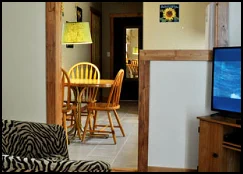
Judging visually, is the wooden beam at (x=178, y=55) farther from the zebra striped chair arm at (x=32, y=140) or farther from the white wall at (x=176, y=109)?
the zebra striped chair arm at (x=32, y=140)

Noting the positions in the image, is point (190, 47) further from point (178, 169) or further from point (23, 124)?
point (23, 124)

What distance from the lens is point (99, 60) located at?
819 cm

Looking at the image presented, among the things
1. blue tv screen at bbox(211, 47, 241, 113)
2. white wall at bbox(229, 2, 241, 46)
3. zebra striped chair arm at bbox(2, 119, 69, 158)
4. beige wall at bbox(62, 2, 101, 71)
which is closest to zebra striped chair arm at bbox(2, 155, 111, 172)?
zebra striped chair arm at bbox(2, 119, 69, 158)

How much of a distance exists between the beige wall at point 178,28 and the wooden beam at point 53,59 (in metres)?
2.60

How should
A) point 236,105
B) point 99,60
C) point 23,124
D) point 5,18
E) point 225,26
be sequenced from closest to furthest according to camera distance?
point 23,124, point 236,105, point 225,26, point 5,18, point 99,60

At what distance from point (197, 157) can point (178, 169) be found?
0.21 meters

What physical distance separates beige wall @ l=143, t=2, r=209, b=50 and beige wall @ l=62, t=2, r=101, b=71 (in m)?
1.32

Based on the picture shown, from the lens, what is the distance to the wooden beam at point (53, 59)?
3.23m

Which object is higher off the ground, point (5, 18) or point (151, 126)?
point (5, 18)

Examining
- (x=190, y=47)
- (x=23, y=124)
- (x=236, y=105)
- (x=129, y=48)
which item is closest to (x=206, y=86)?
(x=236, y=105)

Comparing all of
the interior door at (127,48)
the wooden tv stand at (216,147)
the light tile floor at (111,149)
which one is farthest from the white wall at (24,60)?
the interior door at (127,48)

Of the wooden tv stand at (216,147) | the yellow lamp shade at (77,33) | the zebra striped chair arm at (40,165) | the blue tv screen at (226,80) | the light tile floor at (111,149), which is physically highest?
the yellow lamp shade at (77,33)

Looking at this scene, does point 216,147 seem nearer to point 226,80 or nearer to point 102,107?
point 226,80

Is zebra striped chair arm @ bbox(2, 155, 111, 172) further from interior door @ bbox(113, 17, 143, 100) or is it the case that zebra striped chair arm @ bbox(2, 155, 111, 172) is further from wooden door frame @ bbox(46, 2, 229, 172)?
interior door @ bbox(113, 17, 143, 100)
